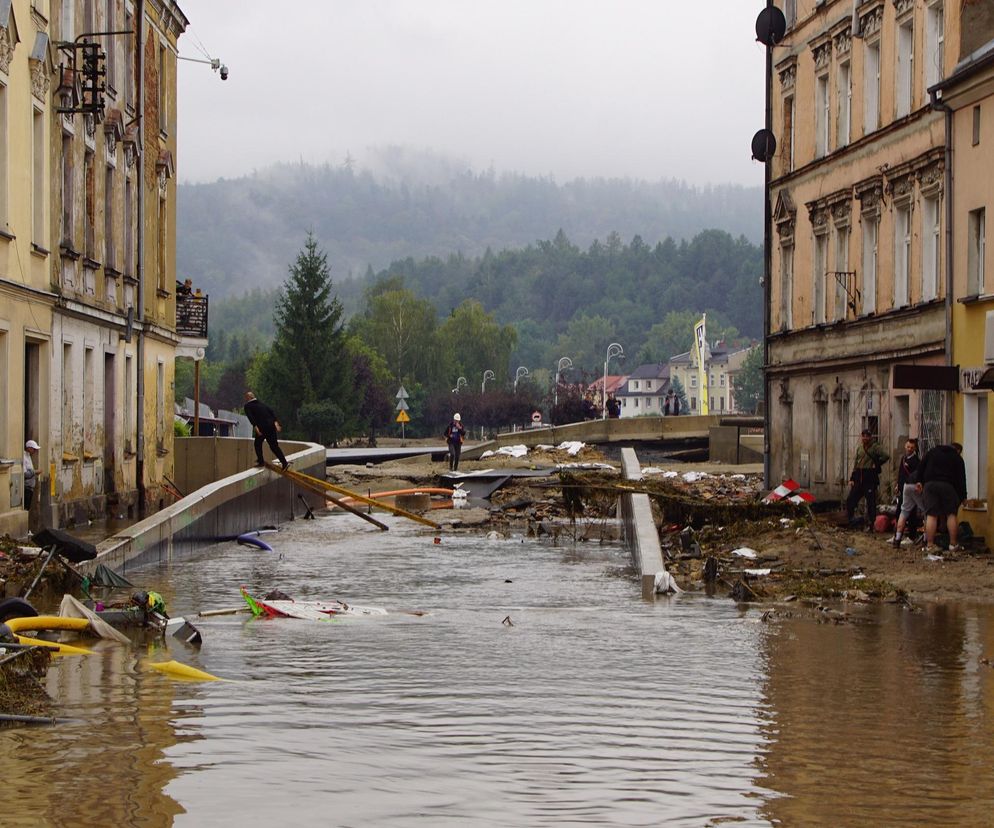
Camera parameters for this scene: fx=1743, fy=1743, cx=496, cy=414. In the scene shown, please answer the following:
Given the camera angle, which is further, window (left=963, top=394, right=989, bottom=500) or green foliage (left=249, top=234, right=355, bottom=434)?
green foliage (left=249, top=234, right=355, bottom=434)

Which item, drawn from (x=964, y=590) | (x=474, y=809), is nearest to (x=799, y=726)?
(x=474, y=809)

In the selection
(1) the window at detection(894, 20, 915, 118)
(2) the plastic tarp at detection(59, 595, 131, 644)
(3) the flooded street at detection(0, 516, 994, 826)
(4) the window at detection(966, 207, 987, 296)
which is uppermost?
(1) the window at detection(894, 20, 915, 118)

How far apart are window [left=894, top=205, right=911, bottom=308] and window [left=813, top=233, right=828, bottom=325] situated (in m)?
4.87

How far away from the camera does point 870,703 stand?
1127cm

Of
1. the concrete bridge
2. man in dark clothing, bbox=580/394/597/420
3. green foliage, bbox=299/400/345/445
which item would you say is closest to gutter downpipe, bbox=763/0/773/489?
the concrete bridge

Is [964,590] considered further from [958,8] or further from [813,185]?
[813,185]

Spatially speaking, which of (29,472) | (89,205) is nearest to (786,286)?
(89,205)

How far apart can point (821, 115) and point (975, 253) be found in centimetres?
1107

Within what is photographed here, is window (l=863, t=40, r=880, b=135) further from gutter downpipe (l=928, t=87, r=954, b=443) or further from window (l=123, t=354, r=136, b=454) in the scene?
window (l=123, t=354, r=136, b=454)

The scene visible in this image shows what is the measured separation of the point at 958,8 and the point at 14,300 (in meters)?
15.2

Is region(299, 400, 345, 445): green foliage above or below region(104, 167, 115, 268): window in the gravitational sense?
below

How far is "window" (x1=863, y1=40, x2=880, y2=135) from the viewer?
32.4 metres

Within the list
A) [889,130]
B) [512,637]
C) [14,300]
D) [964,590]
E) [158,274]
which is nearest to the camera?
[512,637]

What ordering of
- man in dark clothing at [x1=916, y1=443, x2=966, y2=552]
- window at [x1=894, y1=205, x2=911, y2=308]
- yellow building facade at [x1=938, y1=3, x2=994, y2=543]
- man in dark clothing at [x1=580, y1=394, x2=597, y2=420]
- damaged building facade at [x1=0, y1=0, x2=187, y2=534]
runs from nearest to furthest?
1. man in dark clothing at [x1=916, y1=443, x2=966, y2=552]
2. yellow building facade at [x1=938, y1=3, x2=994, y2=543]
3. damaged building facade at [x1=0, y1=0, x2=187, y2=534]
4. window at [x1=894, y1=205, x2=911, y2=308]
5. man in dark clothing at [x1=580, y1=394, x2=597, y2=420]
